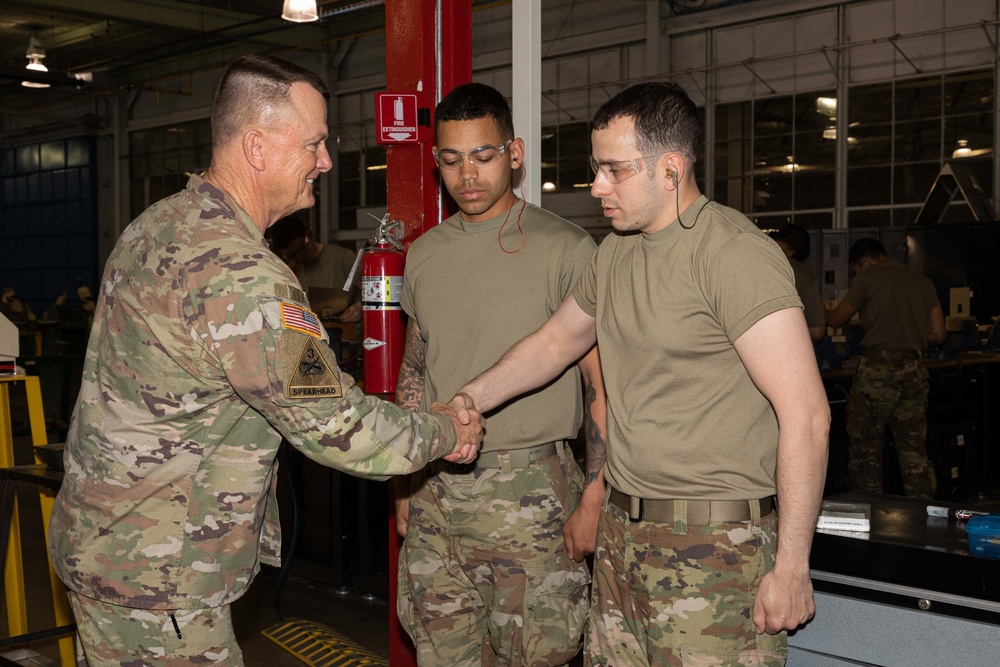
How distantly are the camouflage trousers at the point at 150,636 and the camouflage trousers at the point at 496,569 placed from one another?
677 millimetres

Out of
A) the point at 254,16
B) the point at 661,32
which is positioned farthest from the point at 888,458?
the point at 254,16

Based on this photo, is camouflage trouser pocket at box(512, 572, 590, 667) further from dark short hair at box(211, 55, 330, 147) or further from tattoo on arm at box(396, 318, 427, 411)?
dark short hair at box(211, 55, 330, 147)

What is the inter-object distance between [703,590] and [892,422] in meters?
4.97

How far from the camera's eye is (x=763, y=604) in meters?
1.67

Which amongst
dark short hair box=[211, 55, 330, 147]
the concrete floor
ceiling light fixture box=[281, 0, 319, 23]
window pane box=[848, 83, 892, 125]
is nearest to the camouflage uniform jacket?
dark short hair box=[211, 55, 330, 147]

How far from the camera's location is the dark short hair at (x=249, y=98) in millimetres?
1729

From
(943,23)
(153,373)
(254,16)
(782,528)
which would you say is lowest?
(782,528)

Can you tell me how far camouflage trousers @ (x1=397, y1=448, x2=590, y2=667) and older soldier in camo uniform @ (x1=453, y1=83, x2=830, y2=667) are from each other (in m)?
0.31

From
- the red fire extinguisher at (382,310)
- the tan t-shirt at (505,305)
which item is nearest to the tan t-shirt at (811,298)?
the red fire extinguisher at (382,310)

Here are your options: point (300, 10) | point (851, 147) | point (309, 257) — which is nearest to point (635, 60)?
point (851, 147)

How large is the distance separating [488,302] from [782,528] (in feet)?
3.07

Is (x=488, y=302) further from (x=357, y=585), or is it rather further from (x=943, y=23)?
(x=943, y=23)

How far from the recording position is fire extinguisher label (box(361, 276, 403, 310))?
8.83ft

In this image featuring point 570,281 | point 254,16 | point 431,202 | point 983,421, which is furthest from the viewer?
point 254,16
